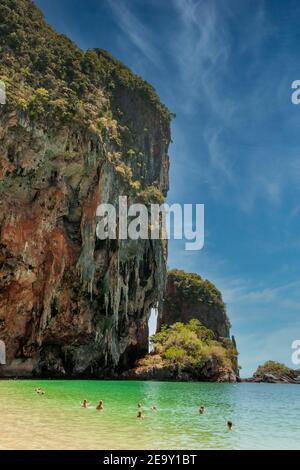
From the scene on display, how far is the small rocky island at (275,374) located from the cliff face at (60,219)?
44734 mm

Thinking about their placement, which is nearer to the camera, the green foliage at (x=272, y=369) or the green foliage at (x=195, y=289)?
the green foliage at (x=195, y=289)

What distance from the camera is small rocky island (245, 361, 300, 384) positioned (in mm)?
82875

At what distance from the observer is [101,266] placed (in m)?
39.5

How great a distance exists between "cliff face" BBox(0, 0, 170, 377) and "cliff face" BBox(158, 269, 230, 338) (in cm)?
2426

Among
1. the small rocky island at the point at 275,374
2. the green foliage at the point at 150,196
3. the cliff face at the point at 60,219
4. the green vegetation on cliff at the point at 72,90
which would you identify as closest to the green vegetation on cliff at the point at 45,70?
the green vegetation on cliff at the point at 72,90

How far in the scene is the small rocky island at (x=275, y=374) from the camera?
82875mm

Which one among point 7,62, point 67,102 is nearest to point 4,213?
point 67,102

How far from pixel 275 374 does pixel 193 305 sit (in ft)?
85.5

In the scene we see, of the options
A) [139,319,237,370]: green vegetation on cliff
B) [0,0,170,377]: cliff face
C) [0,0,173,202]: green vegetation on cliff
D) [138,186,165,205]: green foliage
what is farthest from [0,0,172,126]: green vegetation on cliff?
[139,319,237,370]: green vegetation on cliff

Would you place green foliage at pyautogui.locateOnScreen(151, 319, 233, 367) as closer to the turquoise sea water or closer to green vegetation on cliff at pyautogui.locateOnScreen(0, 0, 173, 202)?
green vegetation on cliff at pyautogui.locateOnScreen(0, 0, 173, 202)

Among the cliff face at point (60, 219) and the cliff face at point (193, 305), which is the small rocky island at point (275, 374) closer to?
the cliff face at point (193, 305)

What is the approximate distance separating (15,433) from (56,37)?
44.5 meters
